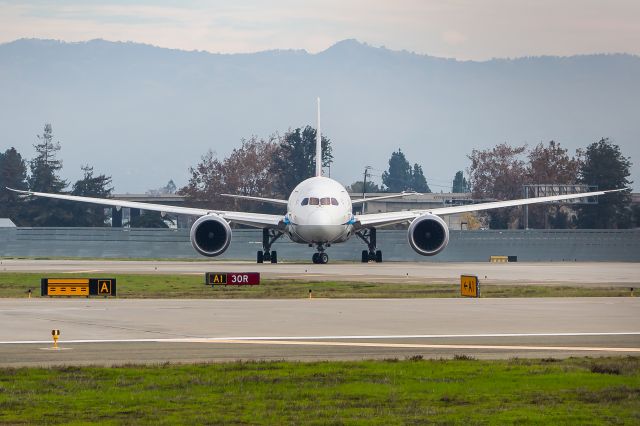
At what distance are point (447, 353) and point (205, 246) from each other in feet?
145

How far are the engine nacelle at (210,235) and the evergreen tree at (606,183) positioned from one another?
59265mm

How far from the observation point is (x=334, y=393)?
18875mm

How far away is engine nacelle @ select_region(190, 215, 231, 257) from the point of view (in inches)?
2641

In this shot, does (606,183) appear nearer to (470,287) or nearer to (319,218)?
(319,218)

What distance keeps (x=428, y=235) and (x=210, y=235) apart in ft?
38.4

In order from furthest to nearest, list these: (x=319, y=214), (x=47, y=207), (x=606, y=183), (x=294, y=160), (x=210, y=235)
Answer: (x=294, y=160) → (x=606, y=183) → (x=47, y=207) → (x=210, y=235) → (x=319, y=214)

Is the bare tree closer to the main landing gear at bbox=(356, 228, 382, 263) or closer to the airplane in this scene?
the main landing gear at bbox=(356, 228, 382, 263)

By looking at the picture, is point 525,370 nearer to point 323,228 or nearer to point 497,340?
point 497,340

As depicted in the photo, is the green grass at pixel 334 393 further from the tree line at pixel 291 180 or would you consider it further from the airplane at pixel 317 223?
the tree line at pixel 291 180

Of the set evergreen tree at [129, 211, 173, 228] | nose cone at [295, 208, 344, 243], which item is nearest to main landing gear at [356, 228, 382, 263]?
nose cone at [295, 208, 344, 243]

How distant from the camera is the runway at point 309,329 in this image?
24.3 metres

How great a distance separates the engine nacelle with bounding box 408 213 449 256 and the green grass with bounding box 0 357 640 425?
4594 centimetres

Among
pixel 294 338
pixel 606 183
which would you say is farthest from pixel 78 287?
pixel 606 183

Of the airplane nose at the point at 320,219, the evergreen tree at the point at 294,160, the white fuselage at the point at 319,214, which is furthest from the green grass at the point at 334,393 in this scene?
the evergreen tree at the point at 294,160
